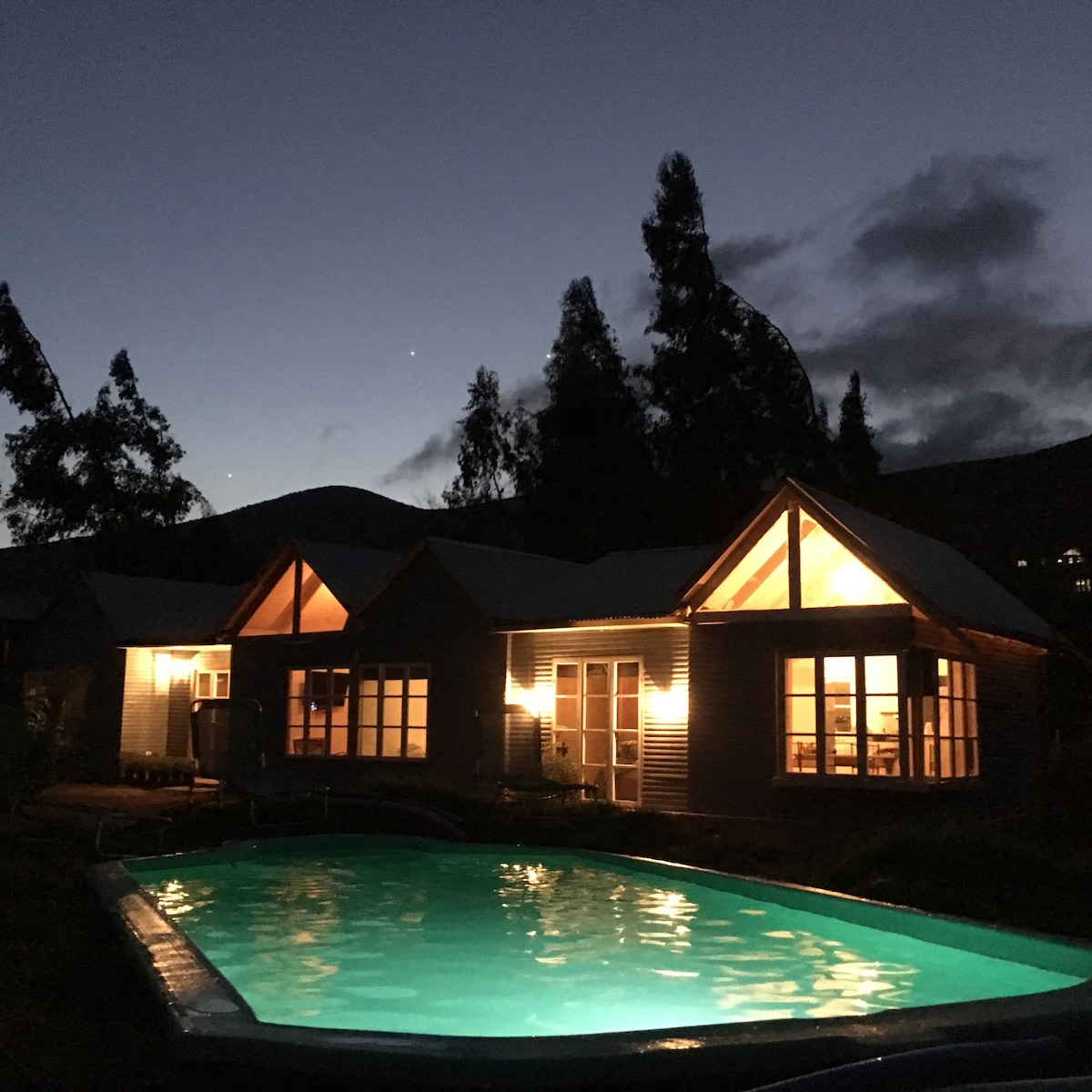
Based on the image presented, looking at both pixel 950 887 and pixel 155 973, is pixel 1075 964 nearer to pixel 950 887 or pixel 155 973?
pixel 950 887

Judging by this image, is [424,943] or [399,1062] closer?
[399,1062]

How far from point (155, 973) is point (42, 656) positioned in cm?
2302

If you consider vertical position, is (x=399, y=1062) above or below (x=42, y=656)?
below

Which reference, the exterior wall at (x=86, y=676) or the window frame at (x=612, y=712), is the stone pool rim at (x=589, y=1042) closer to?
the window frame at (x=612, y=712)

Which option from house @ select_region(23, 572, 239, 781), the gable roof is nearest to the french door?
the gable roof

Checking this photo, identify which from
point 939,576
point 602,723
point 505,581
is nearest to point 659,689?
point 602,723

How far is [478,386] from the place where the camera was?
46312 mm

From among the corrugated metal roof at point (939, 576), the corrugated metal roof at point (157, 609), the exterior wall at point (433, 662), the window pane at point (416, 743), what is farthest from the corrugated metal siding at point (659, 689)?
the corrugated metal roof at point (157, 609)

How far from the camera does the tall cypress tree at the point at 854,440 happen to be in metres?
39.9

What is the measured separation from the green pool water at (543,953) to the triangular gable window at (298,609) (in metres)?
9.30

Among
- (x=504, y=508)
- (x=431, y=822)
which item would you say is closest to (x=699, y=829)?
(x=431, y=822)

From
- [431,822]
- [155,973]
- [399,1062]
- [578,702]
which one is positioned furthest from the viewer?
[578,702]

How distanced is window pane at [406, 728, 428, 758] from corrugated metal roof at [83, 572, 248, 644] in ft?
17.3

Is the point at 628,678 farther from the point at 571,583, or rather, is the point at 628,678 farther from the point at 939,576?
the point at 939,576
